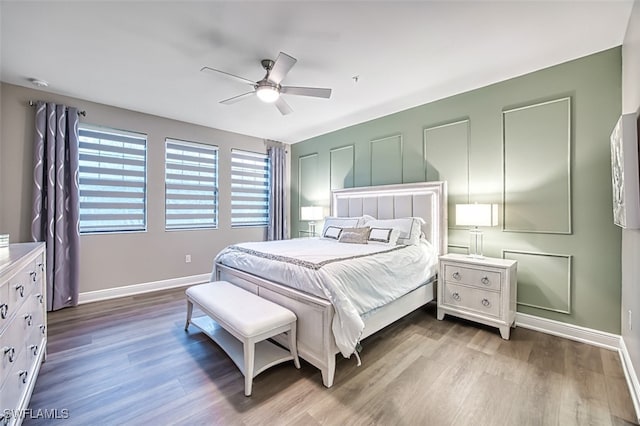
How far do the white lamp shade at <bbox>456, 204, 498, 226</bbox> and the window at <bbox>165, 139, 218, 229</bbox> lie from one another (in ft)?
12.9

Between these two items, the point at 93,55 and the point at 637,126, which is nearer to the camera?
the point at 637,126

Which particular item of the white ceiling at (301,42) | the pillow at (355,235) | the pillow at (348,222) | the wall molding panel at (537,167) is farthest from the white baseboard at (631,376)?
the pillow at (348,222)

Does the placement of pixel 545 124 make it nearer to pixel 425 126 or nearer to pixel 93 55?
pixel 425 126

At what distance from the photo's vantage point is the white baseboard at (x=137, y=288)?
363cm

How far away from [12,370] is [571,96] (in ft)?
15.3

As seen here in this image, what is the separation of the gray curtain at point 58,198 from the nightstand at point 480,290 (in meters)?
4.56

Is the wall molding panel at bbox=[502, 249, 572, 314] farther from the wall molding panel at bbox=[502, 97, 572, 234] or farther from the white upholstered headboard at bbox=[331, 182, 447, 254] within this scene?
the white upholstered headboard at bbox=[331, 182, 447, 254]

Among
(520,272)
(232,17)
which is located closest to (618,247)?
(520,272)

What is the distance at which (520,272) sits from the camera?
9.62ft

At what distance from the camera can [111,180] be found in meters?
3.82

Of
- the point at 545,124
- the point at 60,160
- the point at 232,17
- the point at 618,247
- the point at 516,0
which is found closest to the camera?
the point at 516,0

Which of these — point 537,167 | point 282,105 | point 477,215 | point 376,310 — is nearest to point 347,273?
point 376,310

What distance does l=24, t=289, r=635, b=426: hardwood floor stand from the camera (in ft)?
5.40

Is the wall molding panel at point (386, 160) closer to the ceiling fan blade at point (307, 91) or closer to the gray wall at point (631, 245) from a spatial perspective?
the ceiling fan blade at point (307, 91)
